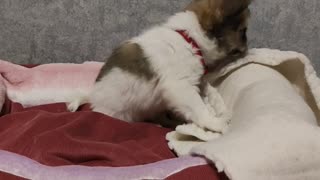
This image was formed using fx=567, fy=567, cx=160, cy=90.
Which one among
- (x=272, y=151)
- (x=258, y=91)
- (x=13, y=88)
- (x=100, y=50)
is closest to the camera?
(x=272, y=151)

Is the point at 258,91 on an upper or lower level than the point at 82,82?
upper

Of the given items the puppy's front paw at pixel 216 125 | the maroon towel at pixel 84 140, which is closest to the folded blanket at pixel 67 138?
the maroon towel at pixel 84 140

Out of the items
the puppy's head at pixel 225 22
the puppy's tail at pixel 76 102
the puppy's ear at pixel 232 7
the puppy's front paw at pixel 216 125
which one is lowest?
the puppy's tail at pixel 76 102

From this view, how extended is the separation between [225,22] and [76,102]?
0.54 metres

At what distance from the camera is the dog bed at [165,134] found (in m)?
1.17

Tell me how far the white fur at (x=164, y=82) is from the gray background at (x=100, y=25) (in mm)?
471

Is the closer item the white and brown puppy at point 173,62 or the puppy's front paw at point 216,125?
the puppy's front paw at point 216,125

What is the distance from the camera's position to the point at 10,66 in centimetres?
203

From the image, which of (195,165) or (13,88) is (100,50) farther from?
(195,165)

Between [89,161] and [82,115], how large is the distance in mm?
278

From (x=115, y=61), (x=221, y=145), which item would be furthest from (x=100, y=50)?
(x=221, y=145)

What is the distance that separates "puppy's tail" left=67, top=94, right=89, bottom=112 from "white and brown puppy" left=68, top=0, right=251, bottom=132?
0.22ft

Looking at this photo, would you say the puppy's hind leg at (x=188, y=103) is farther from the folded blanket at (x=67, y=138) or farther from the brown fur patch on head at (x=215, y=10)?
the brown fur patch on head at (x=215, y=10)

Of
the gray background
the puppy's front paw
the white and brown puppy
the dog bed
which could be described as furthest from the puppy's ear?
the gray background
